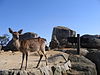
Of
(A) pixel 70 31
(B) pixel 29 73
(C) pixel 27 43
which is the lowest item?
(A) pixel 70 31

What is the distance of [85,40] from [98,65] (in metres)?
8.09

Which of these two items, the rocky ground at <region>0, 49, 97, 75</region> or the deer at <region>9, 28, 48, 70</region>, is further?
the deer at <region>9, 28, 48, 70</region>

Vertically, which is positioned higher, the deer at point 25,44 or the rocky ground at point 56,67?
the deer at point 25,44

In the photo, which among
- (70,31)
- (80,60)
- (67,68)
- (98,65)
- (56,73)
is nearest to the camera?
(56,73)

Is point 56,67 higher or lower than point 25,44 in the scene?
lower

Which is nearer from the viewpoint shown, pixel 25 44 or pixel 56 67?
pixel 25 44

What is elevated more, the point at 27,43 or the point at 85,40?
the point at 27,43

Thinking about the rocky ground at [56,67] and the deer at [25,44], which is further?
the deer at [25,44]

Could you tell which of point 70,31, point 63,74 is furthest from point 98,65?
point 70,31

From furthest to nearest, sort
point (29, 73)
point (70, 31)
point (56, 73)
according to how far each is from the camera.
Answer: point (70, 31) → point (56, 73) → point (29, 73)

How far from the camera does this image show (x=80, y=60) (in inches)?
583

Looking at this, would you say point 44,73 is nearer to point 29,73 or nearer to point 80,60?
point 29,73

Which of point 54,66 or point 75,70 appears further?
point 75,70

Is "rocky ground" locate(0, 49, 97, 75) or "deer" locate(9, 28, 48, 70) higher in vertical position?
"deer" locate(9, 28, 48, 70)
